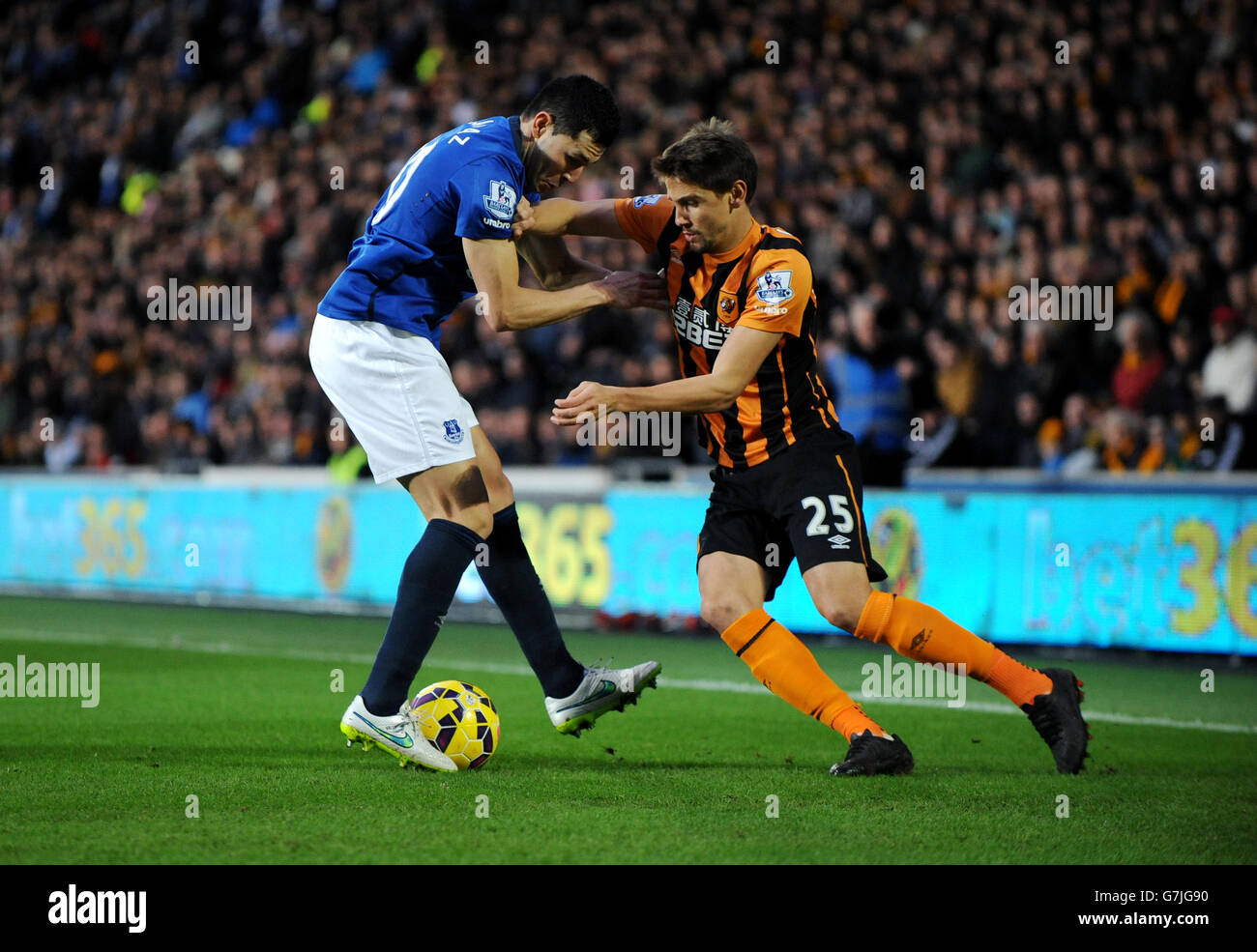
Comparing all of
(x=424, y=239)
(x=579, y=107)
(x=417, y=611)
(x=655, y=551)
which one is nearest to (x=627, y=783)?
(x=417, y=611)

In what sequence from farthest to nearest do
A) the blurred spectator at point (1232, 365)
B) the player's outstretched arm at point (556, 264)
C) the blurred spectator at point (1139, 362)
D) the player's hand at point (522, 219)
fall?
the blurred spectator at point (1139, 362)
the blurred spectator at point (1232, 365)
the player's outstretched arm at point (556, 264)
the player's hand at point (522, 219)

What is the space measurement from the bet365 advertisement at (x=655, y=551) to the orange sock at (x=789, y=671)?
4516 millimetres

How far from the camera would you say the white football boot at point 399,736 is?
17.4 ft

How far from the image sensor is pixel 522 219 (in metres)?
5.43

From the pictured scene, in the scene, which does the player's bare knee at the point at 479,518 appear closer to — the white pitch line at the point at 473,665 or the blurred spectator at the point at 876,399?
the white pitch line at the point at 473,665

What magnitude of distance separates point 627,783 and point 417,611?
3.00ft

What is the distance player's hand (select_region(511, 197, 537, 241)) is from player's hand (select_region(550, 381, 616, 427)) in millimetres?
888

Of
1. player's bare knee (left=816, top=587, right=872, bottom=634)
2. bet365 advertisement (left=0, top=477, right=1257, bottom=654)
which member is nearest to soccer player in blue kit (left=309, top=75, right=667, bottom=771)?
player's bare knee (left=816, top=587, right=872, bottom=634)

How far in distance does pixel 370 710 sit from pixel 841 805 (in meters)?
1.62

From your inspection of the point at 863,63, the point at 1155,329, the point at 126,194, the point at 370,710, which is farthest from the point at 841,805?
the point at 126,194

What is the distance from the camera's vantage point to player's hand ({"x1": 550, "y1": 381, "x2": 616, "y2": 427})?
15.1ft

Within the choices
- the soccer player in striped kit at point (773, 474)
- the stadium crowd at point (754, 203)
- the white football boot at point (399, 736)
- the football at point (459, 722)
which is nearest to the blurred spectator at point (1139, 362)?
the stadium crowd at point (754, 203)

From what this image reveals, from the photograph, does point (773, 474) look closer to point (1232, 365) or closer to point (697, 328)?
point (697, 328)

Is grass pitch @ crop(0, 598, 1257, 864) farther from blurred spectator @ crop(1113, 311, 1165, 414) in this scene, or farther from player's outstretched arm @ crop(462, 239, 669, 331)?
A: blurred spectator @ crop(1113, 311, 1165, 414)
